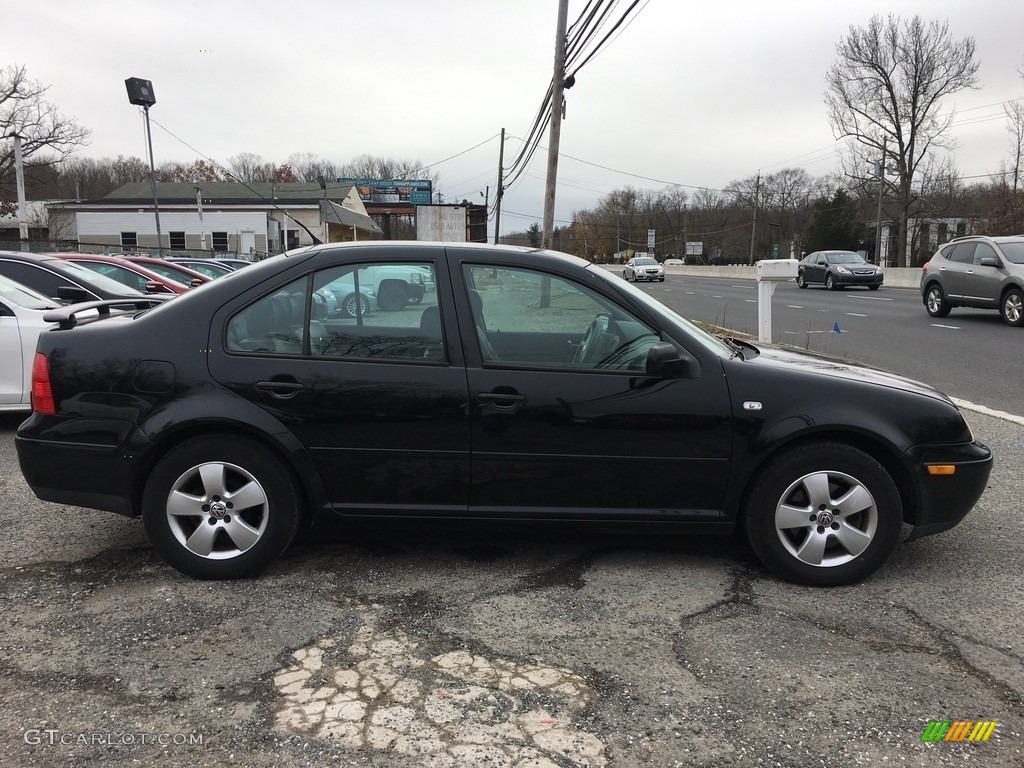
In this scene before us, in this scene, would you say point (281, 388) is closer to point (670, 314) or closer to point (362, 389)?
point (362, 389)

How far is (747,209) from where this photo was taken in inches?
3819

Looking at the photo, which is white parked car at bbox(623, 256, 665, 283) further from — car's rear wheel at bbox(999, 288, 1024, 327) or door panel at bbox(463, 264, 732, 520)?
door panel at bbox(463, 264, 732, 520)

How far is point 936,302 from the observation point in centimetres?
1677

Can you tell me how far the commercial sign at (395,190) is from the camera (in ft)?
286

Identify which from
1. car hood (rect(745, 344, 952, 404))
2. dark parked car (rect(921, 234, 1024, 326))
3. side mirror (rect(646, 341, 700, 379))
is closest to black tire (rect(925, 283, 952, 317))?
dark parked car (rect(921, 234, 1024, 326))

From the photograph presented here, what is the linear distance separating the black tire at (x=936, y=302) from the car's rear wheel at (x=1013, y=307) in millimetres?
1726

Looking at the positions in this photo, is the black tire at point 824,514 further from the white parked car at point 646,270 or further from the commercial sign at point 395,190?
the commercial sign at point 395,190

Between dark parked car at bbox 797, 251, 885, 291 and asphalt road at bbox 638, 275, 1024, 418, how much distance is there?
4.86m

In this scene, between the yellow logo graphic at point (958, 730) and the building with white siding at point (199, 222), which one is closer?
the yellow logo graphic at point (958, 730)

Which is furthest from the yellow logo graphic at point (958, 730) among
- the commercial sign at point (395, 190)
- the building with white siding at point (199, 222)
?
the commercial sign at point (395, 190)

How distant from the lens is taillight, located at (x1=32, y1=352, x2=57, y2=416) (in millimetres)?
3537

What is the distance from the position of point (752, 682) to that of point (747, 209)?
101 m

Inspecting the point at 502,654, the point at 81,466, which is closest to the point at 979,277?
the point at 502,654

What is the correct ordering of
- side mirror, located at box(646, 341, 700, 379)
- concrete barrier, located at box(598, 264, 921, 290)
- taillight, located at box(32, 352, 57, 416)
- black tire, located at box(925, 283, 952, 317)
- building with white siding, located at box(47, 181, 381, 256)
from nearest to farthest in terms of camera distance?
side mirror, located at box(646, 341, 700, 379) < taillight, located at box(32, 352, 57, 416) < black tire, located at box(925, 283, 952, 317) < concrete barrier, located at box(598, 264, 921, 290) < building with white siding, located at box(47, 181, 381, 256)
